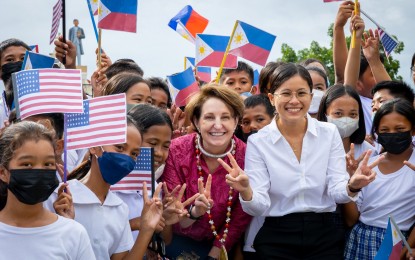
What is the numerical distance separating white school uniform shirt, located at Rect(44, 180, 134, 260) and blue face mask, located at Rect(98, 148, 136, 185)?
155 millimetres

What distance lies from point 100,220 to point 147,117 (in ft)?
3.55

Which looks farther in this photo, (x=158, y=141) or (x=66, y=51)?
(x=66, y=51)

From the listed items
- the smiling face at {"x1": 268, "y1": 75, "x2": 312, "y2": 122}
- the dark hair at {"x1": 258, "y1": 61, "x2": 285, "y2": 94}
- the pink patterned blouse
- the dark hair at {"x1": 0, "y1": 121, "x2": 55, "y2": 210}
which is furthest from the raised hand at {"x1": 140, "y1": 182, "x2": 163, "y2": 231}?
the dark hair at {"x1": 258, "y1": 61, "x2": 285, "y2": 94}

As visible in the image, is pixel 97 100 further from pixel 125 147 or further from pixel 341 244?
pixel 341 244

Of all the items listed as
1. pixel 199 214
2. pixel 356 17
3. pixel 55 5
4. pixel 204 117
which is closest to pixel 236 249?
pixel 199 214

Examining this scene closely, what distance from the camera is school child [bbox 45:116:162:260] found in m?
3.99

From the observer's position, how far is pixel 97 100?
4223mm

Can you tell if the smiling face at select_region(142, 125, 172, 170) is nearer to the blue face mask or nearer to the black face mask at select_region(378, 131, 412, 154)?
the blue face mask

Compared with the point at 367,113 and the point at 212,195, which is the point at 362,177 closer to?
the point at 212,195

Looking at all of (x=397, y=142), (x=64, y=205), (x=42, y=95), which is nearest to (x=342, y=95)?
(x=397, y=142)

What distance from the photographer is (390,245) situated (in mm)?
4332

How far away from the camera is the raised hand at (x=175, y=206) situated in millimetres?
4458

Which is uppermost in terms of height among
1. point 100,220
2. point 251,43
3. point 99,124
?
point 251,43

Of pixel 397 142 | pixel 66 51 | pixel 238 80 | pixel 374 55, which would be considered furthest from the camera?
pixel 238 80
